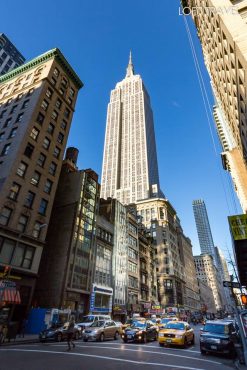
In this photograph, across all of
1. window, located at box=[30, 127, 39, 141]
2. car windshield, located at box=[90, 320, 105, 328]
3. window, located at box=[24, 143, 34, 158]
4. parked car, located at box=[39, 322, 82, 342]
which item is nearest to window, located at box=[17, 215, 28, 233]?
window, located at box=[24, 143, 34, 158]

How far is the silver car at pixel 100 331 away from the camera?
20125mm

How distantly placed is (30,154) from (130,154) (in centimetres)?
13122

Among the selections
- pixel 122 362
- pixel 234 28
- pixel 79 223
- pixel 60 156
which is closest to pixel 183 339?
pixel 122 362

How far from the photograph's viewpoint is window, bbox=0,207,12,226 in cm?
2875

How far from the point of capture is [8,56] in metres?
112

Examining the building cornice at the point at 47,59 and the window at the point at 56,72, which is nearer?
the window at the point at 56,72

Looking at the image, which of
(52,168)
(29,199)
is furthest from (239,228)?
(52,168)

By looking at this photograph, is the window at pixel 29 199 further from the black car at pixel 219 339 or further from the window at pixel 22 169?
Answer: the black car at pixel 219 339

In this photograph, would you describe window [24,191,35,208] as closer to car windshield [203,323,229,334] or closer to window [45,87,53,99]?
window [45,87,53,99]

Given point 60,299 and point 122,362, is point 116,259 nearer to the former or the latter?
point 60,299

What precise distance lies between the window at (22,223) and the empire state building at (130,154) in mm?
107596

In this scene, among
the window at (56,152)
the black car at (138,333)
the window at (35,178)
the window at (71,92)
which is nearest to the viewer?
the black car at (138,333)

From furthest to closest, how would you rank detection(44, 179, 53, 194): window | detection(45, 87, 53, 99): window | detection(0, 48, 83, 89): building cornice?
detection(0, 48, 83, 89): building cornice, detection(45, 87, 53, 99): window, detection(44, 179, 53, 194): window

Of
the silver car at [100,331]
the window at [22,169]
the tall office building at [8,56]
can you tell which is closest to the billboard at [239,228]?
the silver car at [100,331]
